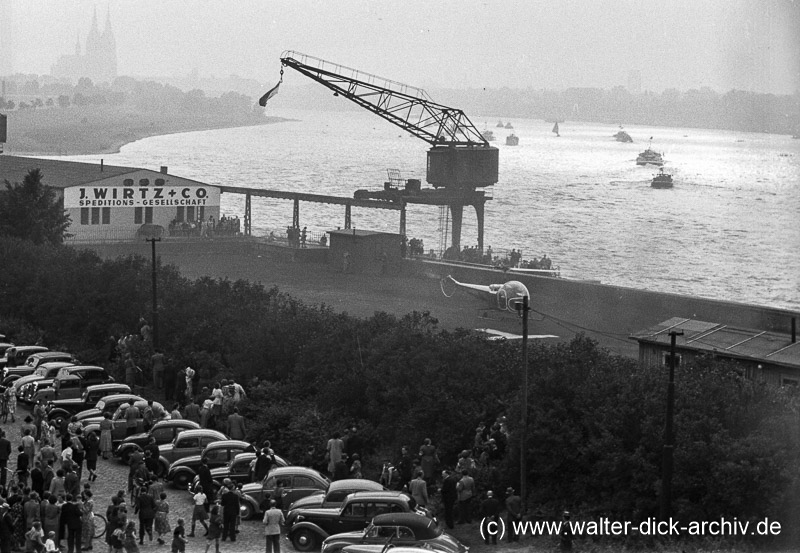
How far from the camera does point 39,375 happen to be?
21.7 m

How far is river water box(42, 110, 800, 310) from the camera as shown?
70812 millimetres

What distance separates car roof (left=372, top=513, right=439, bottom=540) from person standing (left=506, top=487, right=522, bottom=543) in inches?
68.7

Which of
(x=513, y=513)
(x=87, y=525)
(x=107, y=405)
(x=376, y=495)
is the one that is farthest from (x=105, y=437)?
(x=513, y=513)

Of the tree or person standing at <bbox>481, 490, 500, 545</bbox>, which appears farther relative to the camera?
the tree

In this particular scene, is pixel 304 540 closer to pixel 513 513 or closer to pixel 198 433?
pixel 513 513

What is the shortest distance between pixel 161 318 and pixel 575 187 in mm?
100716

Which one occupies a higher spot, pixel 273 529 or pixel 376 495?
pixel 376 495

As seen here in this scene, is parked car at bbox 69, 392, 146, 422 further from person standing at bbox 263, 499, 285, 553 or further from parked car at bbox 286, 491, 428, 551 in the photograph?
person standing at bbox 263, 499, 285, 553

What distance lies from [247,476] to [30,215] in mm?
24512

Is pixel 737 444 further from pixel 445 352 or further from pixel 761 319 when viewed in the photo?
pixel 761 319

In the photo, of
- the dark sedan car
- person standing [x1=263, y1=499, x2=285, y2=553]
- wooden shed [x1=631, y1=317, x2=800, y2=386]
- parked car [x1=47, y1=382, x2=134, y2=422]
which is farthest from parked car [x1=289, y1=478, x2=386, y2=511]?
parked car [x1=47, y1=382, x2=134, y2=422]

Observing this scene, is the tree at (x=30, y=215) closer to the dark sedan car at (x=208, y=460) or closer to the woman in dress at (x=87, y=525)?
the dark sedan car at (x=208, y=460)

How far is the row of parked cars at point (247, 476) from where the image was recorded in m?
12.6

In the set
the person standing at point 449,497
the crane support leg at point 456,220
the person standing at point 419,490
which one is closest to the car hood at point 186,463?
the person standing at point 419,490
